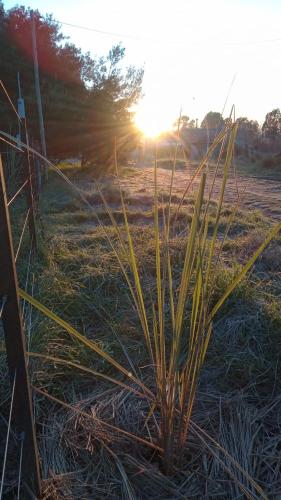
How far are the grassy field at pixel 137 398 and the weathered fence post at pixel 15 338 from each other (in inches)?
3.5

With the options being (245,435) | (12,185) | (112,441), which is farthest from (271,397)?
(12,185)

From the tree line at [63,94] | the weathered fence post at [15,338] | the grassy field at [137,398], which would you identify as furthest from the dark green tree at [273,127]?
the weathered fence post at [15,338]

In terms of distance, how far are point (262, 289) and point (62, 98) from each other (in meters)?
9.76

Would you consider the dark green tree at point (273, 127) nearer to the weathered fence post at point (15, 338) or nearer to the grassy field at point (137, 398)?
the grassy field at point (137, 398)

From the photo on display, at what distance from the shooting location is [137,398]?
1438mm

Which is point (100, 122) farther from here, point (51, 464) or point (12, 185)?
point (51, 464)

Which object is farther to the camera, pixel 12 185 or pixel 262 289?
pixel 12 185

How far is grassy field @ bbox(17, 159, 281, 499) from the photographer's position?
1.11 meters

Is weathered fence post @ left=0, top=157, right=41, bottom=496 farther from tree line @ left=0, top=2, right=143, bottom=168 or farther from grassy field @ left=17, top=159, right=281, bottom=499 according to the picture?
tree line @ left=0, top=2, right=143, bottom=168

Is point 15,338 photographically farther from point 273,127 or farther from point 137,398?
point 273,127

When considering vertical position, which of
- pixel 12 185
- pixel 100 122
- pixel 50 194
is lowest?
pixel 50 194

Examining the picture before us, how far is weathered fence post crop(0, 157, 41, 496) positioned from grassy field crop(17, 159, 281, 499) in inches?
3.5

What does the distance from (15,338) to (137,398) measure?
764 mm

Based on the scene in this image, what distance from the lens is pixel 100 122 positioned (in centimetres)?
1092
